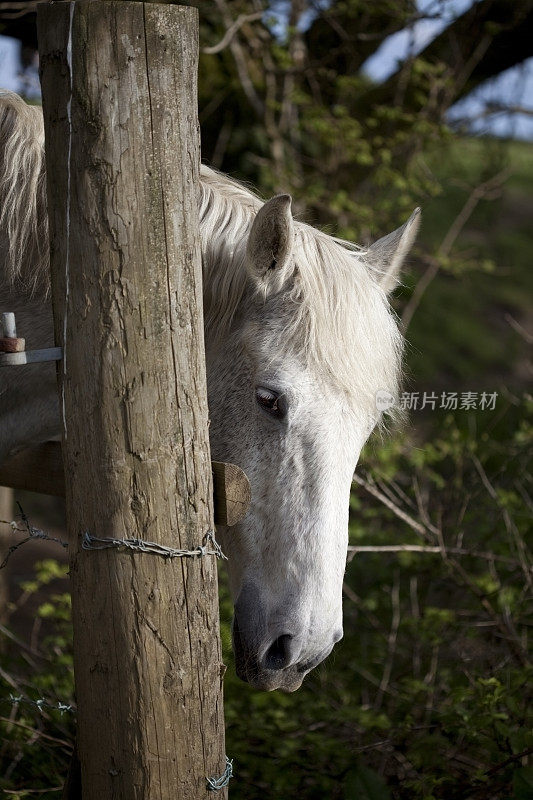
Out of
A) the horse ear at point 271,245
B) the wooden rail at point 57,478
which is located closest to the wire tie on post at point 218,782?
the wooden rail at point 57,478

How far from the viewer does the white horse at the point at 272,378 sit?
5.73ft

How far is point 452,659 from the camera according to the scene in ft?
11.5

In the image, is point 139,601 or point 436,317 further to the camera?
point 436,317

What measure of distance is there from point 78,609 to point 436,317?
11325 millimetres

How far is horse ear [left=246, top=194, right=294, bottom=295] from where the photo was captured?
1.82 meters

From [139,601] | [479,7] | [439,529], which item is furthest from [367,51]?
[139,601]

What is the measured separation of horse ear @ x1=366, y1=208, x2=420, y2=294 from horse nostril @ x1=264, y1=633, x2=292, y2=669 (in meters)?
1.16

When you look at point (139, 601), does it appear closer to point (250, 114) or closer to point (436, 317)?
point (250, 114)

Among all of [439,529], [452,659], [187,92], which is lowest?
[452,659]

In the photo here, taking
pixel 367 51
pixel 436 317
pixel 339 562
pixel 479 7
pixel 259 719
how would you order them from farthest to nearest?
pixel 436 317
pixel 367 51
pixel 479 7
pixel 259 719
pixel 339 562

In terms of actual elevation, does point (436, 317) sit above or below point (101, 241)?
below

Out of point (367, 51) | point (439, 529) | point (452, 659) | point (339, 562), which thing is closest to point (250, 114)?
point (367, 51)

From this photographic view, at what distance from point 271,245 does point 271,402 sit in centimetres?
42

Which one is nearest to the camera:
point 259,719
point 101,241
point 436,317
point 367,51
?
point 101,241
